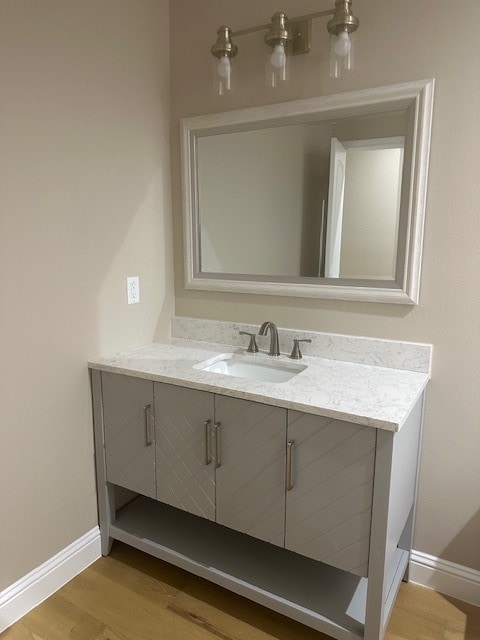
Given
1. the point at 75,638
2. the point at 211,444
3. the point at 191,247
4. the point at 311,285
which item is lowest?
the point at 75,638

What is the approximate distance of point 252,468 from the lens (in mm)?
1521

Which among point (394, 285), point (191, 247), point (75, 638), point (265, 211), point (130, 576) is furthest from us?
point (191, 247)

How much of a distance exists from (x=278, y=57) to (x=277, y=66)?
34mm

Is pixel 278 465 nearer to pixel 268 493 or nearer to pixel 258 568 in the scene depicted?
pixel 268 493

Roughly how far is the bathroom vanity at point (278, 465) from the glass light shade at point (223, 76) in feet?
3.24

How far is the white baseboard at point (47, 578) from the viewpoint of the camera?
158 centimetres

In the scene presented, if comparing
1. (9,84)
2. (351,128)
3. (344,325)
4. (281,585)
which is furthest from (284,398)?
(9,84)

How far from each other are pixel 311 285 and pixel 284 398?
2.02 ft

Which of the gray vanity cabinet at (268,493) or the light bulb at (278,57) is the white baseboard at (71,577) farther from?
the light bulb at (278,57)

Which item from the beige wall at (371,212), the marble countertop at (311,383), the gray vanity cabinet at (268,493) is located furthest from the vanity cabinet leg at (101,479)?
the beige wall at (371,212)

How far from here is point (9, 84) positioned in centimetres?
→ 144

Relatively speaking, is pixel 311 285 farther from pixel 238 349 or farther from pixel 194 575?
pixel 194 575

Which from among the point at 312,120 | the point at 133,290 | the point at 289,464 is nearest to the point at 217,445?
the point at 289,464

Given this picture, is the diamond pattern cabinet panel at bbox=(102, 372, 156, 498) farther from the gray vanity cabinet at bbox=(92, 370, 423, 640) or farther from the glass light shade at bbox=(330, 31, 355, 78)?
the glass light shade at bbox=(330, 31, 355, 78)
